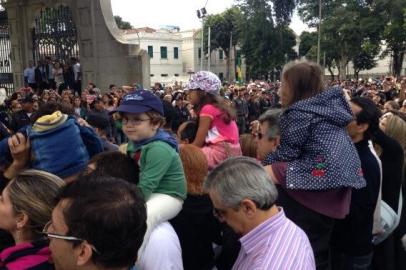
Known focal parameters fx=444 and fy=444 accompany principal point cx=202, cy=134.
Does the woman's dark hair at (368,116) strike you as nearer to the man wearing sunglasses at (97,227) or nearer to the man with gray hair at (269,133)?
the man with gray hair at (269,133)

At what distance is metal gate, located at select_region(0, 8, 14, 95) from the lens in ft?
58.6

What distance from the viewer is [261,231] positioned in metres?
1.93

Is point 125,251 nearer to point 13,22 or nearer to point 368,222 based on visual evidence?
point 368,222

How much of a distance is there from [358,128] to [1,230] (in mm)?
2325

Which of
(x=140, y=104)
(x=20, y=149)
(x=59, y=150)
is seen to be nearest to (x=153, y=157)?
(x=140, y=104)

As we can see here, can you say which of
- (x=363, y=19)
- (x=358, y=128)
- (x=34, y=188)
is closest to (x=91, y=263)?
(x=34, y=188)

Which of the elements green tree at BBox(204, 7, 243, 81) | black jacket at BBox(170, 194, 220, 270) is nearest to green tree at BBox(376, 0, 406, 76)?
green tree at BBox(204, 7, 243, 81)

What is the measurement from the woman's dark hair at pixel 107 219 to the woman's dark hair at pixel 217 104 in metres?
2.38

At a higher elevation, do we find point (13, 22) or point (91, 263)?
point (13, 22)

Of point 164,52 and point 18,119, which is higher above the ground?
point 164,52

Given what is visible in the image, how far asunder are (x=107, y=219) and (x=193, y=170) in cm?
133

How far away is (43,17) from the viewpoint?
666 inches

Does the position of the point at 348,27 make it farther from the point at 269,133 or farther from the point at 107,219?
the point at 107,219

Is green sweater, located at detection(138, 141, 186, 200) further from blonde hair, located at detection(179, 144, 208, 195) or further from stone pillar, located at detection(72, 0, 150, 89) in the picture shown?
stone pillar, located at detection(72, 0, 150, 89)
